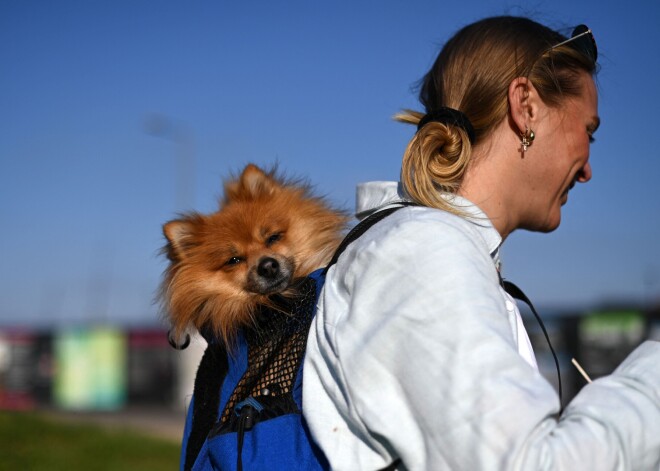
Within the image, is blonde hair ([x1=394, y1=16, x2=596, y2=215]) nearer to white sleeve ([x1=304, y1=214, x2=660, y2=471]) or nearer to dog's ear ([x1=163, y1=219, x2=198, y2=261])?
white sleeve ([x1=304, y1=214, x2=660, y2=471])

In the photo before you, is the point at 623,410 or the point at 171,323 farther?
the point at 171,323

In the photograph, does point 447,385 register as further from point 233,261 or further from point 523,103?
point 233,261

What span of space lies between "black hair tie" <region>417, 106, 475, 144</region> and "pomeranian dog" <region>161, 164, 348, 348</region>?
78 centimetres

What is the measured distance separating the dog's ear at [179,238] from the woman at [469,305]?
4.46ft

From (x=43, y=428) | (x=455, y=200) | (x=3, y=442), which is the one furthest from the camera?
(x=43, y=428)

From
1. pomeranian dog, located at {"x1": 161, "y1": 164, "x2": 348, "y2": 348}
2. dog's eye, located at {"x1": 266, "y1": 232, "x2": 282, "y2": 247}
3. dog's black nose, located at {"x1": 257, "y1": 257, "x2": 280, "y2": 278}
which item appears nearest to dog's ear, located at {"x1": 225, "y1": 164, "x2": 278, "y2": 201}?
pomeranian dog, located at {"x1": 161, "y1": 164, "x2": 348, "y2": 348}

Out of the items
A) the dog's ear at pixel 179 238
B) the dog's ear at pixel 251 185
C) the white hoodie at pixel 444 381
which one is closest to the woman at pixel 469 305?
the white hoodie at pixel 444 381

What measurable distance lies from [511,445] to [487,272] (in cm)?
36

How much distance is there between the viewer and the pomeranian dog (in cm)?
253

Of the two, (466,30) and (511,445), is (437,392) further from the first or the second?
(466,30)

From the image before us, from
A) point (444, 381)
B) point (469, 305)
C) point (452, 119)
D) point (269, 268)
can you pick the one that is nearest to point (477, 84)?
point (452, 119)

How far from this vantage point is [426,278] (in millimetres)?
1459

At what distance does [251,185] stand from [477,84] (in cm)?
200

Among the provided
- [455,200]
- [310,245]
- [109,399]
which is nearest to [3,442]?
[310,245]
